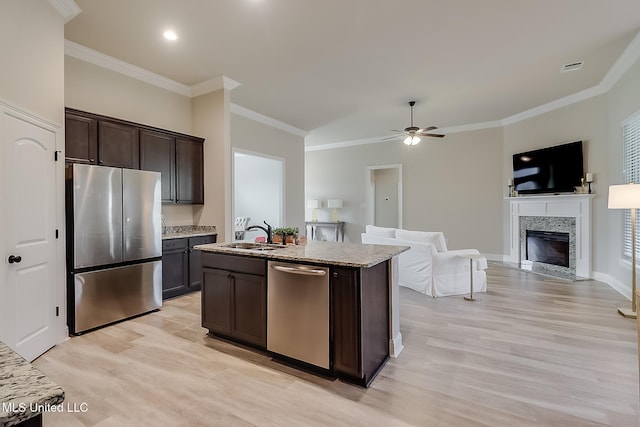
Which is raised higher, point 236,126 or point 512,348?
point 236,126

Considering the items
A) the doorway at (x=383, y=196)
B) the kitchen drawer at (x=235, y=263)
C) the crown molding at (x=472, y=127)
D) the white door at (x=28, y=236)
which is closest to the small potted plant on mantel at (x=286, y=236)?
the kitchen drawer at (x=235, y=263)

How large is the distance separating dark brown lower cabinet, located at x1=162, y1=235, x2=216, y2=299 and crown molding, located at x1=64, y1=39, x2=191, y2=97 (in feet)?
7.76

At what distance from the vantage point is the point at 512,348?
273 cm

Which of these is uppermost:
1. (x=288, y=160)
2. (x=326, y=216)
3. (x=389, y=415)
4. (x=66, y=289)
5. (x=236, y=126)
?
(x=236, y=126)

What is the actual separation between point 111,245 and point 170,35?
246 centimetres

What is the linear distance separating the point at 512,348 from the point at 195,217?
457 centimetres

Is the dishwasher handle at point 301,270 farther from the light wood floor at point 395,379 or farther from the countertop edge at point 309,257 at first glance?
the light wood floor at point 395,379

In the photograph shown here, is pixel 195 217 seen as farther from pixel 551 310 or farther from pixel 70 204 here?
pixel 551 310

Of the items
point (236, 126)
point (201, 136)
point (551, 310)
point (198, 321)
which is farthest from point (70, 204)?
point (551, 310)

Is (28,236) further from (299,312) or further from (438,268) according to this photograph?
(438,268)

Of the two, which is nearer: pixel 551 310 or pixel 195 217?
pixel 551 310

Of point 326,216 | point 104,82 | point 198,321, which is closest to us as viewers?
point 198,321

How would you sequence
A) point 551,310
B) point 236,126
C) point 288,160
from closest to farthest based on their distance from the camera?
point 551,310 < point 236,126 < point 288,160

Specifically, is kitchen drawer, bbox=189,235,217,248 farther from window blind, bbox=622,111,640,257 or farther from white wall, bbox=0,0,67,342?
window blind, bbox=622,111,640,257
